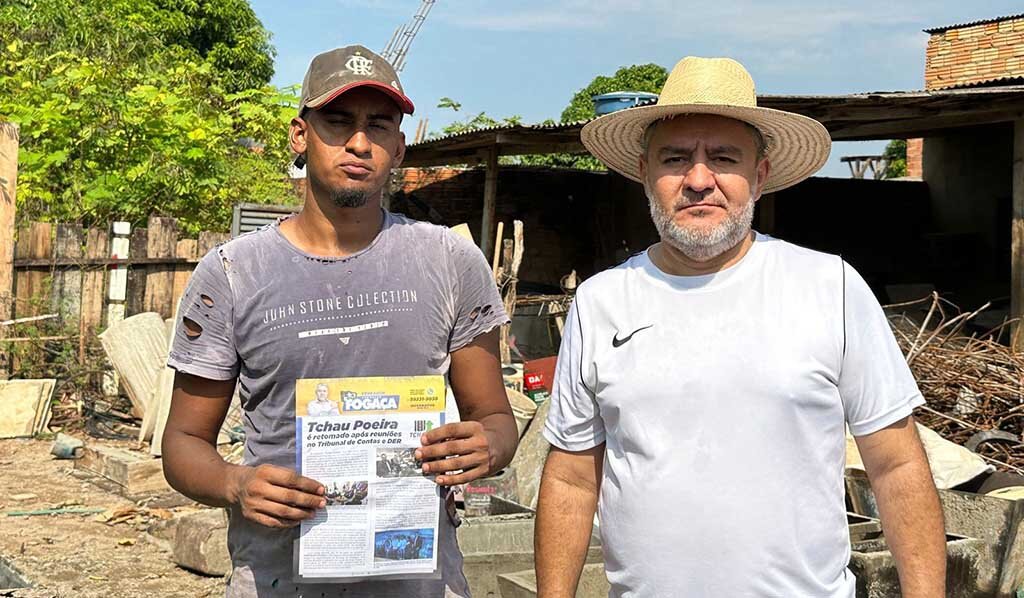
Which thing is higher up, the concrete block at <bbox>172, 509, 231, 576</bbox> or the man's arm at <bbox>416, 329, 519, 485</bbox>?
the man's arm at <bbox>416, 329, 519, 485</bbox>

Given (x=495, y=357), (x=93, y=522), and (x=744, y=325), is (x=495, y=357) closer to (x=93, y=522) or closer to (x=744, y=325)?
(x=744, y=325)

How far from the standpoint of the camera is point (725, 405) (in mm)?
2324

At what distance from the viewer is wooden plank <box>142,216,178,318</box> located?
10.9 m

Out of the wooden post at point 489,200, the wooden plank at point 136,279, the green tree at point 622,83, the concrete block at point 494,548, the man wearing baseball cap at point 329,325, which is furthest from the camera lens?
the green tree at point 622,83

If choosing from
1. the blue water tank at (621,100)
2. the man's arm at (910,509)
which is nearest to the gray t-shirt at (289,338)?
the man's arm at (910,509)

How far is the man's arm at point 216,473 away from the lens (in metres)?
2.27

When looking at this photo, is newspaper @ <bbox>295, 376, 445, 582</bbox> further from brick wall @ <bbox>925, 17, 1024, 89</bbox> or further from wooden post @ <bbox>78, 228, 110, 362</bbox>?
brick wall @ <bbox>925, 17, 1024, 89</bbox>

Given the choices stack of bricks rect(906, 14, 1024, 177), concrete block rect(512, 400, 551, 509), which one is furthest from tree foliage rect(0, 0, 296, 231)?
stack of bricks rect(906, 14, 1024, 177)

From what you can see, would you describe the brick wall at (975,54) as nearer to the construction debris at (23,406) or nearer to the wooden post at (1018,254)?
the wooden post at (1018,254)

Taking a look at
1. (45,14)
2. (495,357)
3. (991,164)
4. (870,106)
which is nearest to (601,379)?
(495,357)

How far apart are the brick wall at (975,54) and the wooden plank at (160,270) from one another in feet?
67.7

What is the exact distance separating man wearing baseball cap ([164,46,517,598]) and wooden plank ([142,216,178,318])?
28.7 ft

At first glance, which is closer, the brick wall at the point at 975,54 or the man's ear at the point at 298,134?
the man's ear at the point at 298,134

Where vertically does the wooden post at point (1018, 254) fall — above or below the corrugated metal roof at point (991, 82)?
below
